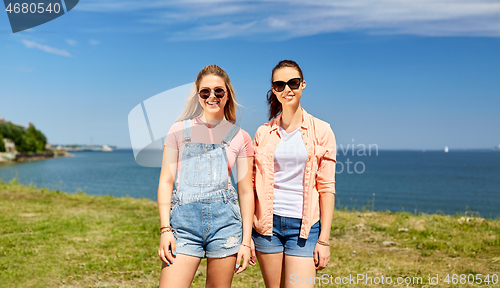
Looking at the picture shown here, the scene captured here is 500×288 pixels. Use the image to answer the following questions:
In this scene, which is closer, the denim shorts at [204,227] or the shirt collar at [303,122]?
the denim shorts at [204,227]

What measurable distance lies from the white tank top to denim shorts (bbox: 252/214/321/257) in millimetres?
66

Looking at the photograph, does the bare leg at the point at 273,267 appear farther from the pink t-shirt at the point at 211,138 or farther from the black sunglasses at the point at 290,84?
the black sunglasses at the point at 290,84

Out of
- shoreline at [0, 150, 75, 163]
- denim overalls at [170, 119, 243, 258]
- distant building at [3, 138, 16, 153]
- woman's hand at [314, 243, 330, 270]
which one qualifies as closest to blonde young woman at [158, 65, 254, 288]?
denim overalls at [170, 119, 243, 258]

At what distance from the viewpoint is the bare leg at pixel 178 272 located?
8.23 feet

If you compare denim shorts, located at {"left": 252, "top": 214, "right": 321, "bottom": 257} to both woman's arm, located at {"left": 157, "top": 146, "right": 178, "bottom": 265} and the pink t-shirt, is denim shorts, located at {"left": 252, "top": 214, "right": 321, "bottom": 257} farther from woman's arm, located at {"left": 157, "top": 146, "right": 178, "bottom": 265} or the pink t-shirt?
woman's arm, located at {"left": 157, "top": 146, "right": 178, "bottom": 265}

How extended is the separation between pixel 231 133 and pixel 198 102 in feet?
1.28

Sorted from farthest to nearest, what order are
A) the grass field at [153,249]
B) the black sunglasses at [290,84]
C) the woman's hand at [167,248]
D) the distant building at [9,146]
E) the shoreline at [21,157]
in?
the distant building at [9,146]
the shoreline at [21,157]
the grass field at [153,249]
the black sunglasses at [290,84]
the woman's hand at [167,248]

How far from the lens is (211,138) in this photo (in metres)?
2.77

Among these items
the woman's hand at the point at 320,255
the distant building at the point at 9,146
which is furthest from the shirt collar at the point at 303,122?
the distant building at the point at 9,146

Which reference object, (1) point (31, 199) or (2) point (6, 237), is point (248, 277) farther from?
(1) point (31, 199)

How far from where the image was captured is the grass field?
18.5ft

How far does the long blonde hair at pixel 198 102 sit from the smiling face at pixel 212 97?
4 cm

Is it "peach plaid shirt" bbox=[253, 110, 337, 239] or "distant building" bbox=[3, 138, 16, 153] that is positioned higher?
"distant building" bbox=[3, 138, 16, 153]

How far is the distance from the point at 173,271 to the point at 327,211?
1.28m
